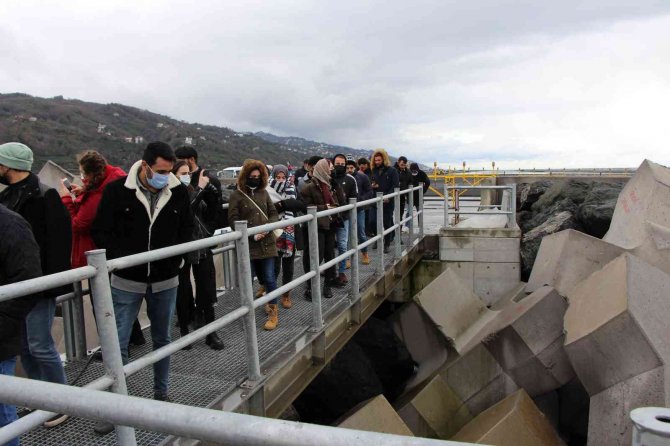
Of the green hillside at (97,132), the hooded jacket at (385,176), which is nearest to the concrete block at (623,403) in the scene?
the hooded jacket at (385,176)

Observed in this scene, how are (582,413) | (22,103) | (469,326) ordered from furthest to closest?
(22,103) < (469,326) < (582,413)

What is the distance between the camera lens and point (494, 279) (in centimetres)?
934

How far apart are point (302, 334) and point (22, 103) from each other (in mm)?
78350

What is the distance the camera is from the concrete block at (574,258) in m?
6.25

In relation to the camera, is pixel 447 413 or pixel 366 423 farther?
pixel 447 413

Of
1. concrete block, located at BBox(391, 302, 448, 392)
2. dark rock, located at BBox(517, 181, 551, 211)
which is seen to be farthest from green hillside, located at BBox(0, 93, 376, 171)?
concrete block, located at BBox(391, 302, 448, 392)

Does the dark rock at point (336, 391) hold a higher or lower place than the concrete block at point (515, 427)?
lower

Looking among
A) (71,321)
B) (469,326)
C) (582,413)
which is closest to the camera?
(71,321)

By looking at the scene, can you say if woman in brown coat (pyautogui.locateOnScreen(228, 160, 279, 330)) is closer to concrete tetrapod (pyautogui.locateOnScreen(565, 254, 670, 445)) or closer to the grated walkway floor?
the grated walkway floor

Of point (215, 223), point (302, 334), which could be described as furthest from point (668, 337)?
point (215, 223)

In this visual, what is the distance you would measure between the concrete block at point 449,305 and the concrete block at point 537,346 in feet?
4.65

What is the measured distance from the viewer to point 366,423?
417 centimetres

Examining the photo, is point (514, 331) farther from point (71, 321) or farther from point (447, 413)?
point (71, 321)

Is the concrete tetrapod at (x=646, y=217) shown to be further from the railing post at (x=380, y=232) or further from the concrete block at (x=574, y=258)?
the railing post at (x=380, y=232)
